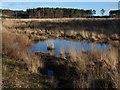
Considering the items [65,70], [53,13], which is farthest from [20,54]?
[53,13]

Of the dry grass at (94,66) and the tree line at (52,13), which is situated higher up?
the tree line at (52,13)

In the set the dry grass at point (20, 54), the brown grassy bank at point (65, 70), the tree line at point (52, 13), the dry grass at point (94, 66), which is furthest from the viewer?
the tree line at point (52, 13)

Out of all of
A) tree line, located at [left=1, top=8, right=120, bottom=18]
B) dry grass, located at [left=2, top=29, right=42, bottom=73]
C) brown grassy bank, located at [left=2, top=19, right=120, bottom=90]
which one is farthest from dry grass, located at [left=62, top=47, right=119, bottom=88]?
tree line, located at [left=1, top=8, right=120, bottom=18]

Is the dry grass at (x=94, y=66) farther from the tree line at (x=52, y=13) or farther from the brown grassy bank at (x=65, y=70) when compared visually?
the tree line at (x=52, y=13)

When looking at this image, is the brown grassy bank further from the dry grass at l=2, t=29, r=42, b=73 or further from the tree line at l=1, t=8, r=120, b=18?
the tree line at l=1, t=8, r=120, b=18

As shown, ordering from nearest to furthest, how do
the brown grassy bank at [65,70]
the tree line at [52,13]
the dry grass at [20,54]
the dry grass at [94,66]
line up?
the dry grass at [94,66], the brown grassy bank at [65,70], the dry grass at [20,54], the tree line at [52,13]

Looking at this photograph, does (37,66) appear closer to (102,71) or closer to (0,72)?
(0,72)

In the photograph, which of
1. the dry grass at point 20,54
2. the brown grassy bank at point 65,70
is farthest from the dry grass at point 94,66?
the dry grass at point 20,54

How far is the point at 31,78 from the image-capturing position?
9.88 m

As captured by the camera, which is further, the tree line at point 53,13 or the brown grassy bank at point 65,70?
the tree line at point 53,13

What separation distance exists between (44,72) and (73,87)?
1.90m

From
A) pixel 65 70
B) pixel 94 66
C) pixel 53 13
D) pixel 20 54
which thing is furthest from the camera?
pixel 53 13

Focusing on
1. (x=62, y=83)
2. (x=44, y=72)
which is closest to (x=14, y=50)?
(x=44, y=72)

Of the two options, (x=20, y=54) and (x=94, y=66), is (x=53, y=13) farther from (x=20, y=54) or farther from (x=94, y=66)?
(x=94, y=66)
